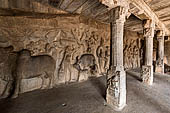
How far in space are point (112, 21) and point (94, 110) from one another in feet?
7.72

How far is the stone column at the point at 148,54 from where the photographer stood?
367cm

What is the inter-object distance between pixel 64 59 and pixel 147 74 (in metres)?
3.56

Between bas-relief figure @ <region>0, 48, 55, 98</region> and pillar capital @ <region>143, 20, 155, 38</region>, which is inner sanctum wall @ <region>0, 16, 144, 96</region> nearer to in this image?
bas-relief figure @ <region>0, 48, 55, 98</region>

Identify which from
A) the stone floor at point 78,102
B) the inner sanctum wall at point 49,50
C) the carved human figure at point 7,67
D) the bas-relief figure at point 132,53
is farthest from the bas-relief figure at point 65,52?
the bas-relief figure at point 132,53

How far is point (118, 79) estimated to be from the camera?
219 cm

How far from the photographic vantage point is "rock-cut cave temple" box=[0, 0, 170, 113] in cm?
226

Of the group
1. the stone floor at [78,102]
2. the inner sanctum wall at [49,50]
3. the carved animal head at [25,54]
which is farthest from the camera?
the carved animal head at [25,54]

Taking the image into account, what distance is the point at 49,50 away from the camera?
325 centimetres

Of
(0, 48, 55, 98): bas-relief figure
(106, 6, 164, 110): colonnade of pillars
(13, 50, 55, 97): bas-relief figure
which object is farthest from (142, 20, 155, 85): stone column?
(0, 48, 55, 98): bas-relief figure

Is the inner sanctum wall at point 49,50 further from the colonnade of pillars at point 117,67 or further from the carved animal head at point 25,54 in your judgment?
the colonnade of pillars at point 117,67

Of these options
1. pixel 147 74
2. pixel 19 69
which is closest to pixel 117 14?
pixel 147 74

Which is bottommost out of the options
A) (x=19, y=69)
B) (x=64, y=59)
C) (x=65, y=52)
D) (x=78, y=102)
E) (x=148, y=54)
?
(x=78, y=102)

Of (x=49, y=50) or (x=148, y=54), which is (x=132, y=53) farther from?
(x=49, y=50)

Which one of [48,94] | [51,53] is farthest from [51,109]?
[51,53]
